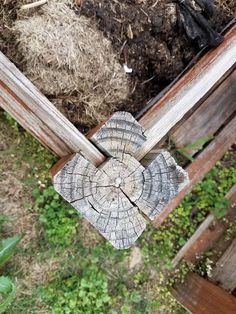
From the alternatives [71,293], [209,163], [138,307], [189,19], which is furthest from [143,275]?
[189,19]

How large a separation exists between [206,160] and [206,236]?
0.65m

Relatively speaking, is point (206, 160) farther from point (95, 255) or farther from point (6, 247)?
point (6, 247)

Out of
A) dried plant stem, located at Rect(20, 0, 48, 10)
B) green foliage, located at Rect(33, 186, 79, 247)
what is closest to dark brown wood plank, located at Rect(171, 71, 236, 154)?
green foliage, located at Rect(33, 186, 79, 247)

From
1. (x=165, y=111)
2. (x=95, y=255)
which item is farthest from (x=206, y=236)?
(x=165, y=111)

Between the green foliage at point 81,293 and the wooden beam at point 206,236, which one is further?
the wooden beam at point 206,236

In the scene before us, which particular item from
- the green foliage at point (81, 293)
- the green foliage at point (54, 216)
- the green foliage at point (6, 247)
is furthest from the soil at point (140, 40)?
the green foliage at point (81, 293)

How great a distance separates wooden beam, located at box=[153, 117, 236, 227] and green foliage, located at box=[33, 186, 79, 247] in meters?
0.68

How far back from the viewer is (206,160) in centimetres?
363

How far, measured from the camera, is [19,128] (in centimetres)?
323

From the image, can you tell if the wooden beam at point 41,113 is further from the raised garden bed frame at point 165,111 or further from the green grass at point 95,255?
the green grass at point 95,255

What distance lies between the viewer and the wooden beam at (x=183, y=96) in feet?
8.43

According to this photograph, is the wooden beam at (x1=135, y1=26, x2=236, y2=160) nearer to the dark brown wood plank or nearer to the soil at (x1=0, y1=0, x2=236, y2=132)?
the soil at (x1=0, y1=0, x2=236, y2=132)

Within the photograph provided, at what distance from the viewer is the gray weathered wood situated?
3389 mm

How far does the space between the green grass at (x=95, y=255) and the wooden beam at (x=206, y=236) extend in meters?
0.04
